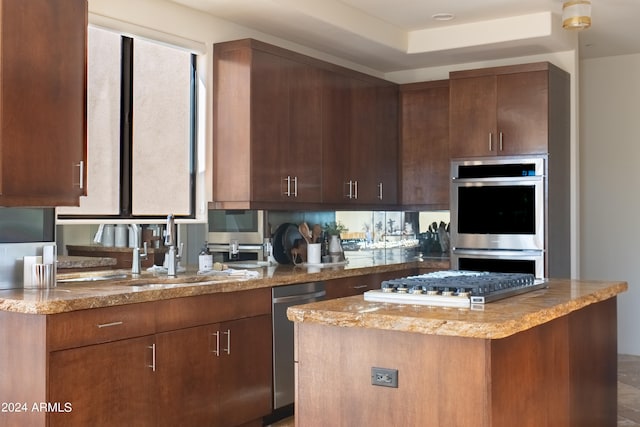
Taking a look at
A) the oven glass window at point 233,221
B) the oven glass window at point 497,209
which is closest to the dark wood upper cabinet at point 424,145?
the oven glass window at point 497,209

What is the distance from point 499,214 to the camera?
557 centimetres

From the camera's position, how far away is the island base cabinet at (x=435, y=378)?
249cm

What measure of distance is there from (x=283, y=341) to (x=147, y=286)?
1.01 m

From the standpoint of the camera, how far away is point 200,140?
475cm

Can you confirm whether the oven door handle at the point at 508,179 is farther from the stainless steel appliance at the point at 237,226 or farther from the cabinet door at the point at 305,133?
the stainless steel appliance at the point at 237,226

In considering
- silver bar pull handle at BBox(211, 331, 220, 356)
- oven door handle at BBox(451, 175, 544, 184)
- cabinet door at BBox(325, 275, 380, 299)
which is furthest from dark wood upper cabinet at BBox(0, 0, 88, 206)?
oven door handle at BBox(451, 175, 544, 184)

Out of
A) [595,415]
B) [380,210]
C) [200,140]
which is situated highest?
[200,140]

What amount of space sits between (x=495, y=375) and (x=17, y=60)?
2376 millimetres

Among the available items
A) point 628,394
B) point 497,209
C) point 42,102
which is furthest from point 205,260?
point 628,394

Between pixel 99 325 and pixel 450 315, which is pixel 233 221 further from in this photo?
pixel 450 315

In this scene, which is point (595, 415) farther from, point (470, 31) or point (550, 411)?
point (470, 31)

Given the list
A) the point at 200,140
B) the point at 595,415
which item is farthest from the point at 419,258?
the point at 595,415

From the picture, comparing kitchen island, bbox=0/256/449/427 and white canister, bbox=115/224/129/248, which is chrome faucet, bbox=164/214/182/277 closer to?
kitchen island, bbox=0/256/449/427

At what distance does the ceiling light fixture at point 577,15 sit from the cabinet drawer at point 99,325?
286 centimetres
